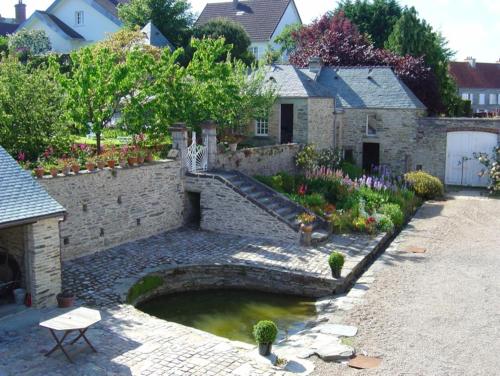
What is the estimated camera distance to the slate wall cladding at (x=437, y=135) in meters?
27.4

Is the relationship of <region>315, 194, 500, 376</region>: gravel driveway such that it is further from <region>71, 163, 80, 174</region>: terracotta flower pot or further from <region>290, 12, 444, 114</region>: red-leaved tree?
<region>290, 12, 444, 114</region>: red-leaved tree

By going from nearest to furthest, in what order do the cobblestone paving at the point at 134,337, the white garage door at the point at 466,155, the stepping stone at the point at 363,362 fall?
the cobblestone paving at the point at 134,337 < the stepping stone at the point at 363,362 < the white garage door at the point at 466,155

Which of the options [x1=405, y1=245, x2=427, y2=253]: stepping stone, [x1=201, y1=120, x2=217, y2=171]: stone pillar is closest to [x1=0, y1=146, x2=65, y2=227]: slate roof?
[x1=201, y1=120, x2=217, y2=171]: stone pillar

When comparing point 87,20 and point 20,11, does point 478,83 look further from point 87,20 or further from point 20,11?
point 20,11

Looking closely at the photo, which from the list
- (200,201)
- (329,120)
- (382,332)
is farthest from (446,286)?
(329,120)

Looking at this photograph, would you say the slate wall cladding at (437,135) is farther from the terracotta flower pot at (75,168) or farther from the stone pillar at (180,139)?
the terracotta flower pot at (75,168)

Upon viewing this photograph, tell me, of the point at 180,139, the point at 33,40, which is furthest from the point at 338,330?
the point at 33,40

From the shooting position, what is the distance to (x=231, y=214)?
60.6ft

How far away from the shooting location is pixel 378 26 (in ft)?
143

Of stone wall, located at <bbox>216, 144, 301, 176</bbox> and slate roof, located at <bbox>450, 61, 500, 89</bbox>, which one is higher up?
slate roof, located at <bbox>450, 61, 500, 89</bbox>

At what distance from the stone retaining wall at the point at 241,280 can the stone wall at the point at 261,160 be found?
588 cm

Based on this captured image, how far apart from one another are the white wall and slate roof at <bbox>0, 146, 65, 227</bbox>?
34458 mm

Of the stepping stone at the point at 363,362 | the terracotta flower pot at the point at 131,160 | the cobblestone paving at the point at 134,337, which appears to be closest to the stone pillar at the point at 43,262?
the cobblestone paving at the point at 134,337

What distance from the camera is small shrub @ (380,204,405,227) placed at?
20.0 meters
